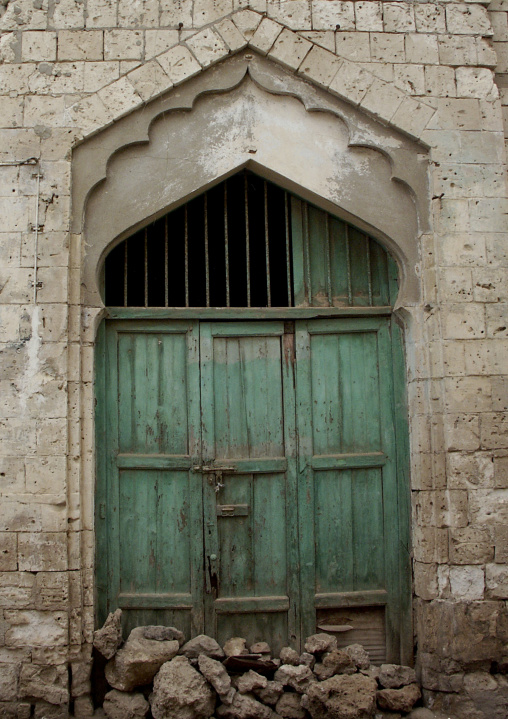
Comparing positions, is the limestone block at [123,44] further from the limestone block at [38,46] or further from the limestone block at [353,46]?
the limestone block at [353,46]

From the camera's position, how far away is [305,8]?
4.37 meters

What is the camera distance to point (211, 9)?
14.3ft

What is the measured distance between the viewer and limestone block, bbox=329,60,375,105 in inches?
169

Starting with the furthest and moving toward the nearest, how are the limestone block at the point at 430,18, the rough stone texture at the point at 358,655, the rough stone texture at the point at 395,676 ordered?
the limestone block at the point at 430,18
the rough stone texture at the point at 358,655
the rough stone texture at the point at 395,676

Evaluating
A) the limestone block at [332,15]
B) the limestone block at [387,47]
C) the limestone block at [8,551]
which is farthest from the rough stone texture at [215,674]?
the limestone block at [332,15]

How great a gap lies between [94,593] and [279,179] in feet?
10.2

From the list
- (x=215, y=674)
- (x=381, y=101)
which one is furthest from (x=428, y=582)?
(x=381, y=101)

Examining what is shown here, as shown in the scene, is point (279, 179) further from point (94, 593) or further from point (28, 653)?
point (28, 653)

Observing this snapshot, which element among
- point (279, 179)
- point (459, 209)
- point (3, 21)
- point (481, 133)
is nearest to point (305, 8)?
point (279, 179)

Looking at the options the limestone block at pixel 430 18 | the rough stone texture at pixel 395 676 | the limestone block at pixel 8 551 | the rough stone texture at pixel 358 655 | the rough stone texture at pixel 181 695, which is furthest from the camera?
the limestone block at pixel 430 18

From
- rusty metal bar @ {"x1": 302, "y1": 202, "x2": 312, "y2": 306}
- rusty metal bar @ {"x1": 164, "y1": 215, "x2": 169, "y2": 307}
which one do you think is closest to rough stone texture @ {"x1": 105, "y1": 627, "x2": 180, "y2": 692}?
rusty metal bar @ {"x1": 164, "y1": 215, "x2": 169, "y2": 307}

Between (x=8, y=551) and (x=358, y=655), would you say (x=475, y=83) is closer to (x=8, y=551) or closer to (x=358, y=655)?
(x=358, y=655)

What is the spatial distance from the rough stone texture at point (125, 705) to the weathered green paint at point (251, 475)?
507 millimetres

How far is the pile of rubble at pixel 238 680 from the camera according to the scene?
378cm
